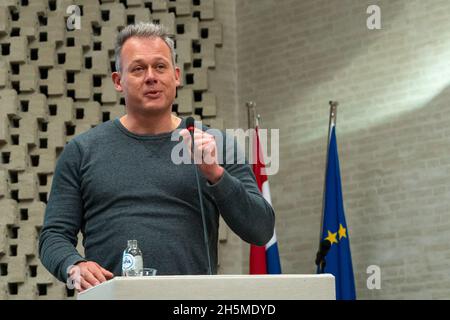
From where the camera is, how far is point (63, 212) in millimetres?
2949

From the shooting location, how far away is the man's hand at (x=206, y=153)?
2.54 meters

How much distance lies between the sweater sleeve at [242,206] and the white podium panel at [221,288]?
54 centimetres

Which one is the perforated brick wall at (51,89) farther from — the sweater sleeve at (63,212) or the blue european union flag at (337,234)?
the sweater sleeve at (63,212)

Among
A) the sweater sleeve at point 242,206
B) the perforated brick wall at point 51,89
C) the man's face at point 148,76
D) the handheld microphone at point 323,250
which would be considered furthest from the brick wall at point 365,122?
the man's face at point 148,76

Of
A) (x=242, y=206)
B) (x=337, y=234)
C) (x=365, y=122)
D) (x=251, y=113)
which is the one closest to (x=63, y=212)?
(x=242, y=206)

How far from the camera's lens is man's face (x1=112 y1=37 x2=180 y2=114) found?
2.96 metres

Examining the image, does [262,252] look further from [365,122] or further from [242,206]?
[242,206]

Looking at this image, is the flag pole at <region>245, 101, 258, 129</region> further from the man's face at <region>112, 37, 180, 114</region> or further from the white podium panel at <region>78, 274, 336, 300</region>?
the white podium panel at <region>78, 274, 336, 300</region>

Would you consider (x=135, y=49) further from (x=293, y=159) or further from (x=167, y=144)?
(x=293, y=159)

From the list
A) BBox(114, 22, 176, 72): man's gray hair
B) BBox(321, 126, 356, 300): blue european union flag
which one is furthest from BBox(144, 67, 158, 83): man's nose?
BBox(321, 126, 356, 300): blue european union flag

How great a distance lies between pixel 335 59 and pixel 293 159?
0.99 m

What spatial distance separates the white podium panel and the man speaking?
0.56 m
